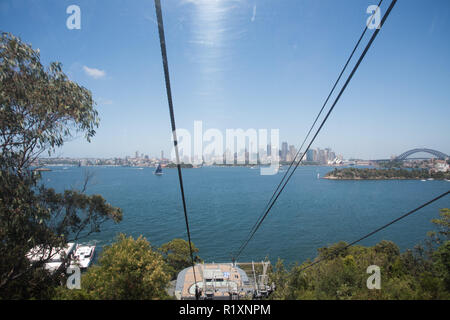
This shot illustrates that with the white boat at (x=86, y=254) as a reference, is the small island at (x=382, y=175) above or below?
above

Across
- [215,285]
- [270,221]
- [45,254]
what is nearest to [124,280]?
[45,254]

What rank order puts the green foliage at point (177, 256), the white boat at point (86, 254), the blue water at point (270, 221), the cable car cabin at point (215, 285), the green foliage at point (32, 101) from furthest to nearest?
the blue water at point (270, 221) → the white boat at point (86, 254) → the green foliage at point (177, 256) → the cable car cabin at point (215, 285) → the green foliage at point (32, 101)

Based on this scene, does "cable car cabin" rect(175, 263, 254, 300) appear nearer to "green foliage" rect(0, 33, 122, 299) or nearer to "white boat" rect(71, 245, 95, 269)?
A: "green foliage" rect(0, 33, 122, 299)

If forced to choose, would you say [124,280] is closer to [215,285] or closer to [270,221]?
[215,285]

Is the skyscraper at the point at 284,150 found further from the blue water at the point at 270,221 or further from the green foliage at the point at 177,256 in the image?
the green foliage at the point at 177,256

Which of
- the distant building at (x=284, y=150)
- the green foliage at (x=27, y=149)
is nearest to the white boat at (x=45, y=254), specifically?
the green foliage at (x=27, y=149)

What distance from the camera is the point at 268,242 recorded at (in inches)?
769

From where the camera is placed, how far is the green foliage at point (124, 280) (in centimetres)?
491

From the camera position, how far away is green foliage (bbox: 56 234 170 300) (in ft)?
16.1
